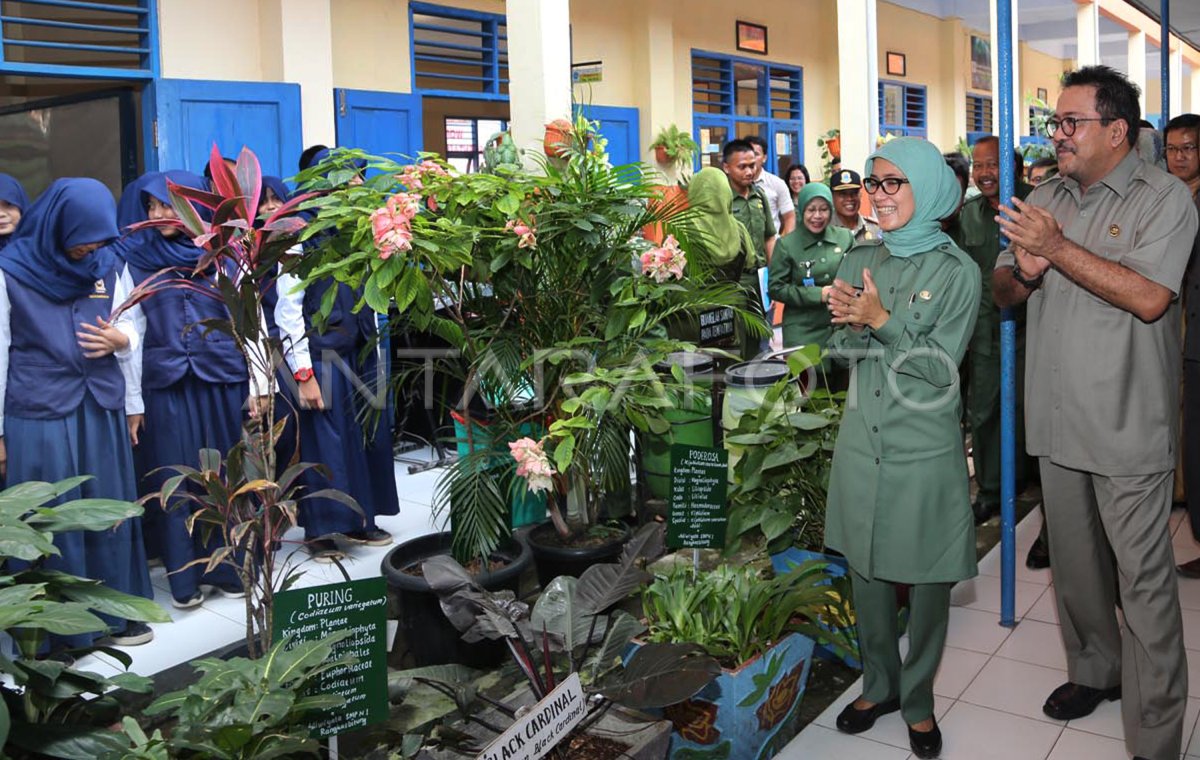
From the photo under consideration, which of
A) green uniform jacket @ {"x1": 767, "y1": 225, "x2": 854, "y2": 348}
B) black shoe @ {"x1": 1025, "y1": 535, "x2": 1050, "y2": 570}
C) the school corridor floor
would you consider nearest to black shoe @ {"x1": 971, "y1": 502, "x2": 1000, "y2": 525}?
the school corridor floor

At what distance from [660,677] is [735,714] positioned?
0.53 meters

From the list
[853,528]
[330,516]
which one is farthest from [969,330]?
[330,516]

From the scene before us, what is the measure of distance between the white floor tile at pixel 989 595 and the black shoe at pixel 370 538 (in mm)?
2387

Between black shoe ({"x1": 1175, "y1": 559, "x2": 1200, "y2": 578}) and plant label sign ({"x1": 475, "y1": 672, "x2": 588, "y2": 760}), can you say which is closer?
plant label sign ({"x1": 475, "y1": 672, "x2": 588, "y2": 760})

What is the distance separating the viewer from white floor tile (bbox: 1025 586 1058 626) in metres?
3.52

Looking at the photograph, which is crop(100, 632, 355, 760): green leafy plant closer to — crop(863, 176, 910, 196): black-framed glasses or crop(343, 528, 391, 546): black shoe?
crop(863, 176, 910, 196): black-framed glasses

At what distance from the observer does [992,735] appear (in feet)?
9.03

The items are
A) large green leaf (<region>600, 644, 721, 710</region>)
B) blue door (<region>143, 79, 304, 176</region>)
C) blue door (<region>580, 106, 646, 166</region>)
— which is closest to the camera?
large green leaf (<region>600, 644, 721, 710</region>)

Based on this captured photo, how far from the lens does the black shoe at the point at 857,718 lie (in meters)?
2.78

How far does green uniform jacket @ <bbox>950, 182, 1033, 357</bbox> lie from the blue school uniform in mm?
3068

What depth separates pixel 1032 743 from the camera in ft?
8.88

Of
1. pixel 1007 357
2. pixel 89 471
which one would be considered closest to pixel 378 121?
pixel 89 471

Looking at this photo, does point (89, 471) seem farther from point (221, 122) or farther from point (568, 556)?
point (221, 122)

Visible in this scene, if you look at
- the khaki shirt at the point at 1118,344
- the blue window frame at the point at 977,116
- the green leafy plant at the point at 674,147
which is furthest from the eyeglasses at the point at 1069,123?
the blue window frame at the point at 977,116
